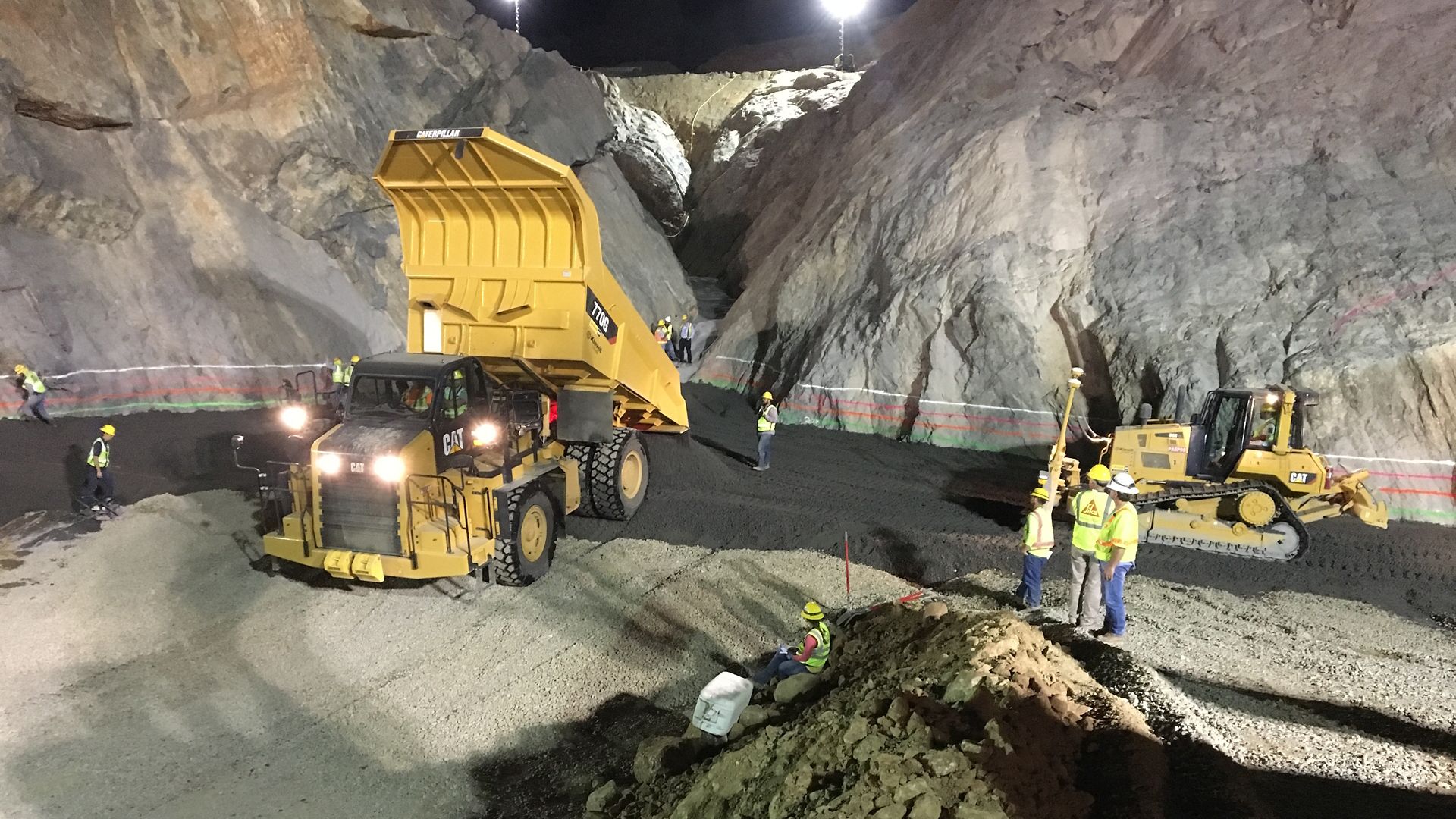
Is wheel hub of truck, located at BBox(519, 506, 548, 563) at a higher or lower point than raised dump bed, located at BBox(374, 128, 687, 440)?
lower

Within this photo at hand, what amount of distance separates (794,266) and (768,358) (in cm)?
252

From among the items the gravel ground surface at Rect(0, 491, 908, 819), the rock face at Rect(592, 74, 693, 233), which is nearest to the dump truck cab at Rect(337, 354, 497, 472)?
the gravel ground surface at Rect(0, 491, 908, 819)

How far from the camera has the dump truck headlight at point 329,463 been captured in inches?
272

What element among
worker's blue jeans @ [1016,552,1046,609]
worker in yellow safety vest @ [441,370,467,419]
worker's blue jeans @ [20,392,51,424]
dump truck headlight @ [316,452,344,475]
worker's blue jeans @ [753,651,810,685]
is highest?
worker in yellow safety vest @ [441,370,467,419]

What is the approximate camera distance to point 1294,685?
5664 millimetres

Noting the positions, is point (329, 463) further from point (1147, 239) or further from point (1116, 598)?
point (1147, 239)

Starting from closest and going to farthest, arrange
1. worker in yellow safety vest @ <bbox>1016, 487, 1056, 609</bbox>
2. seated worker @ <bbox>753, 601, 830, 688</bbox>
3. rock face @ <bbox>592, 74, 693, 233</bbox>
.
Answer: seated worker @ <bbox>753, 601, 830, 688</bbox> < worker in yellow safety vest @ <bbox>1016, 487, 1056, 609</bbox> < rock face @ <bbox>592, 74, 693, 233</bbox>

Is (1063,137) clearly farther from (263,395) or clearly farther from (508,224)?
(263,395)

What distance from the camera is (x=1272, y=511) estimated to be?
360 inches

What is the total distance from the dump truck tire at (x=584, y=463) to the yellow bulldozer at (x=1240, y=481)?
6743mm

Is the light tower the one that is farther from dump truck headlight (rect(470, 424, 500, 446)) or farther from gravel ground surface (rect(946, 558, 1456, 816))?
gravel ground surface (rect(946, 558, 1456, 816))

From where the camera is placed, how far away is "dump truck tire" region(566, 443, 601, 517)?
31.3ft

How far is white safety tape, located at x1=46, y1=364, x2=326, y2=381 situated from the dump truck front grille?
36.6 feet

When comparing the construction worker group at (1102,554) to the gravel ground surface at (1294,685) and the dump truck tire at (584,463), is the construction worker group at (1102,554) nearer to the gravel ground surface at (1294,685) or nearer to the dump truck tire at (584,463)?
the gravel ground surface at (1294,685)
